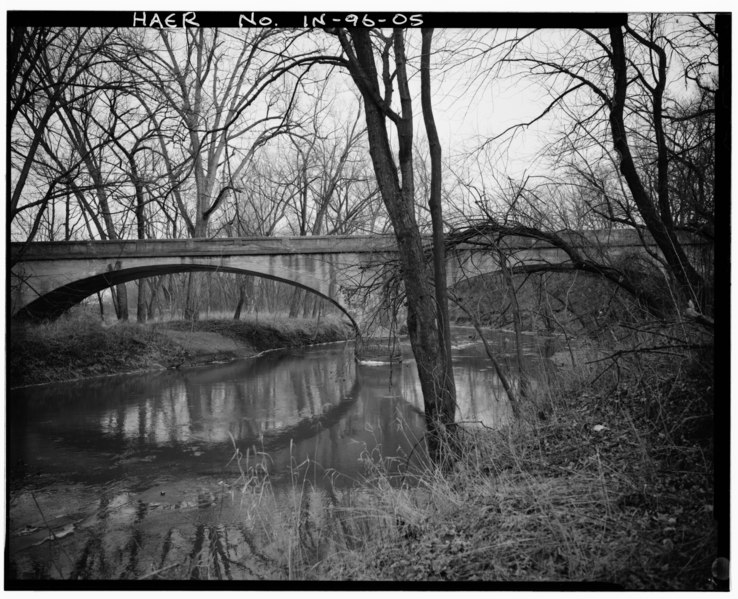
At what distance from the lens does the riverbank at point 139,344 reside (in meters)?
11.1

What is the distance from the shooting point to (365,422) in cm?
790

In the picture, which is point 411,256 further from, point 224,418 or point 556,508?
point 224,418

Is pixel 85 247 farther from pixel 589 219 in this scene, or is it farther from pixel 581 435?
pixel 581 435

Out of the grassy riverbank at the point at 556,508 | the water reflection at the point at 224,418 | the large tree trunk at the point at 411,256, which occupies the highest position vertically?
the large tree trunk at the point at 411,256

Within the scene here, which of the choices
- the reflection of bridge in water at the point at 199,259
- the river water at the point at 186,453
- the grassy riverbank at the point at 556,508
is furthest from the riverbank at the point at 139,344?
the grassy riverbank at the point at 556,508

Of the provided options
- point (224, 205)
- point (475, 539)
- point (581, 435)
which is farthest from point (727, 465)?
point (224, 205)

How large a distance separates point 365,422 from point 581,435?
4486 millimetres

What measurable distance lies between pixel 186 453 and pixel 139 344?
28.1 ft

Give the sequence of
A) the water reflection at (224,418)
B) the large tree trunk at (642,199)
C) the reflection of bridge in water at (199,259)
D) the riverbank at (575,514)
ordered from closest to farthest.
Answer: the riverbank at (575,514) → the large tree trunk at (642,199) → the water reflection at (224,418) → the reflection of bridge in water at (199,259)

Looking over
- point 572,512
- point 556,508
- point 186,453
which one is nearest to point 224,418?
point 186,453

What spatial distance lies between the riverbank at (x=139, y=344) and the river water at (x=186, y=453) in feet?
1.90

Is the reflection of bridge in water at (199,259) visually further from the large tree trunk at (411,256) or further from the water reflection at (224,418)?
the large tree trunk at (411,256)

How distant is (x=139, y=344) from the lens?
13891 mm

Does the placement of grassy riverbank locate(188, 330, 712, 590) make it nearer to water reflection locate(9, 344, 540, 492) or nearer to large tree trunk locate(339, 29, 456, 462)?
large tree trunk locate(339, 29, 456, 462)
